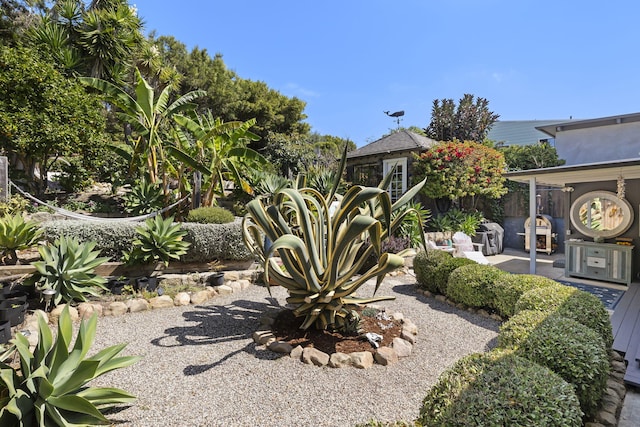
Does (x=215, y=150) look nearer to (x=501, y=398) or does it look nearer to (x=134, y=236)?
(x=134, y=236)

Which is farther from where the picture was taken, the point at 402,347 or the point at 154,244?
the point at 154,244

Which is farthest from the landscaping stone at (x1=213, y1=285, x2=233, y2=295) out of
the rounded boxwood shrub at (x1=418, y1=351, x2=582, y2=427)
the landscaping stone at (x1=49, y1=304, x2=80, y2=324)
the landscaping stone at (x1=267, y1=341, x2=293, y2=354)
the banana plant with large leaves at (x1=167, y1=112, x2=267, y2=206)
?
the rounded boxwood shrub at (x1=418, y1=351, x2=582, y2=427)

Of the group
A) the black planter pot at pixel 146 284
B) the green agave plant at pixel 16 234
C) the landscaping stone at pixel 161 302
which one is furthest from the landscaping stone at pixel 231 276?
the green agave plant at pixel 16 234

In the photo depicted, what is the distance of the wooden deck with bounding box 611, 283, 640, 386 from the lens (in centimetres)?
327

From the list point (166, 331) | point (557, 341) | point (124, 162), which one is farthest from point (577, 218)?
point (124, 162)

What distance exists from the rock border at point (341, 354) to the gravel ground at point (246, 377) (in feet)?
0.23

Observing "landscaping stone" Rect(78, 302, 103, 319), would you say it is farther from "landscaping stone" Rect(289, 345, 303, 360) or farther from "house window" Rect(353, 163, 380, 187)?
"house window" Rect(353, 163, 380, 187)

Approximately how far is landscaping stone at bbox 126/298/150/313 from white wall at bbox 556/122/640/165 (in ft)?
38.3

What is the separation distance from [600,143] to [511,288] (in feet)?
24.7

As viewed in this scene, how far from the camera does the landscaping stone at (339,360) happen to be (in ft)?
10.5

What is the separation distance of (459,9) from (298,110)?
57.2 feet

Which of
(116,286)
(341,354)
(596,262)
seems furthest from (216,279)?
(596,262)

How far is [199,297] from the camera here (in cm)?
545

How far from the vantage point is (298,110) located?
22.8m
